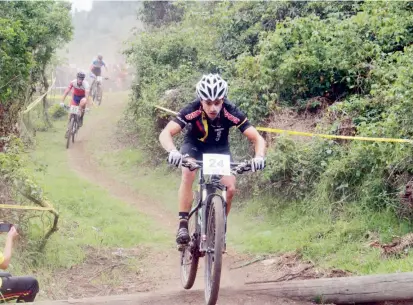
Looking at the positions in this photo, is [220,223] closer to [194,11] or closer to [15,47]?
[15,47]

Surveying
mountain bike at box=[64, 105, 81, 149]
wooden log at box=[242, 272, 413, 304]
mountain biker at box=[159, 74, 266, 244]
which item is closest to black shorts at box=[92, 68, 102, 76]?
mountain bike at box=[64, 105, 81, 149]

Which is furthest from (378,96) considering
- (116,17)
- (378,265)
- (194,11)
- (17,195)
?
(116,17)

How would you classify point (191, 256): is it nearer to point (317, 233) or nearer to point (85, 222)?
point (317, 233)

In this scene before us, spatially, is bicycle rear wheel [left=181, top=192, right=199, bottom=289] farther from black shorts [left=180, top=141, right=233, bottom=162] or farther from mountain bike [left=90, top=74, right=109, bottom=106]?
mountain bike [left=90, top=74, right=109, bottom=106]

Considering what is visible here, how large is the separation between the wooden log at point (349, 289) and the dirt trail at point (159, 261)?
107 millimetres

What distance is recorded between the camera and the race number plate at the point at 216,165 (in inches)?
225

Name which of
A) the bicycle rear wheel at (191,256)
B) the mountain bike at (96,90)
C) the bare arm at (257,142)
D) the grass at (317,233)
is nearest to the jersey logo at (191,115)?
the bare arm at (257,142)

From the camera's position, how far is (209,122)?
6.35 metres

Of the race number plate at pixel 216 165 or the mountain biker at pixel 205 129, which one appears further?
the mountain biker at pixel 205 129

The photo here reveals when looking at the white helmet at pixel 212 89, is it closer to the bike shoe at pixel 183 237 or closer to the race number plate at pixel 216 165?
the race number plate at pixel 216 165

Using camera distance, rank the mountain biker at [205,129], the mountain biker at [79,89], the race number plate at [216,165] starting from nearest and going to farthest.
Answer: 1. the race number plate at [216,165]
2. the mountain biker at [205,129]
3. the mountain biker at [79,89]

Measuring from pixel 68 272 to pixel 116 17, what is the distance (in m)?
55.8

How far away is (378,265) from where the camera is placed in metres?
6.85

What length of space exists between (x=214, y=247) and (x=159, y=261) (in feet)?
11.5
